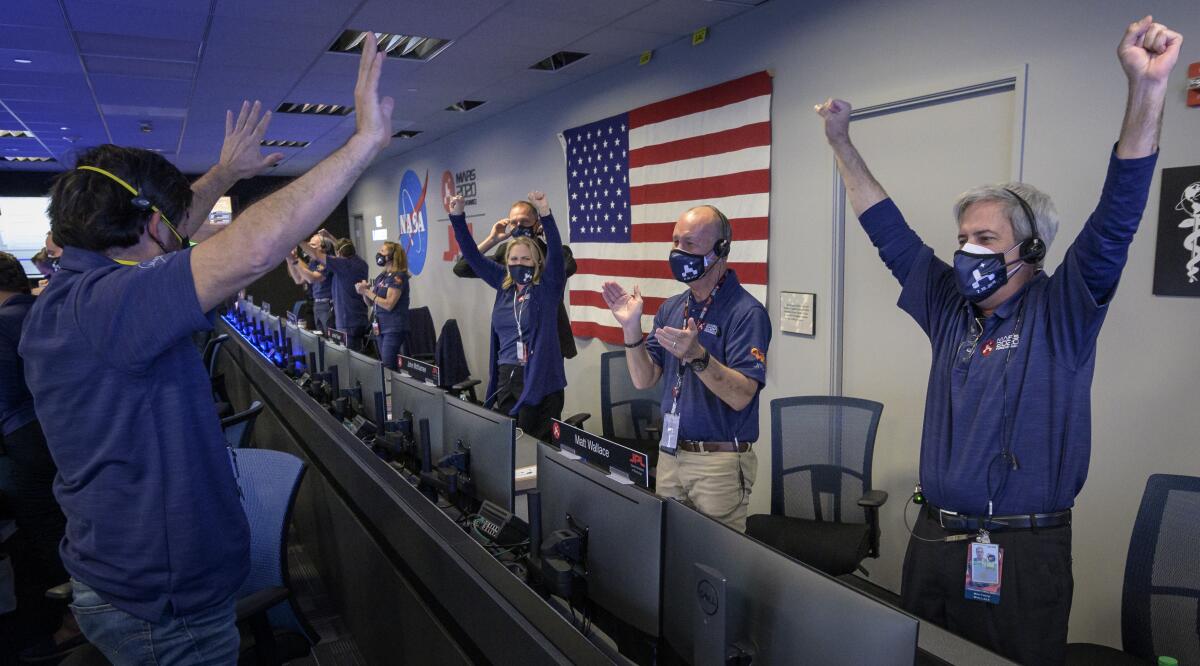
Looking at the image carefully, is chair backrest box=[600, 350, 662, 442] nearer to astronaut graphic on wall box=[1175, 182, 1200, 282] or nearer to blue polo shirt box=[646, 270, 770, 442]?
blue polo shirt box=[646, 270, 770, 442]

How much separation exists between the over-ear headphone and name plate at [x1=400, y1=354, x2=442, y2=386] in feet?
5.57

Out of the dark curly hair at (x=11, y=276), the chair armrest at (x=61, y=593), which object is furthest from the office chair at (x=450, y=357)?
the chair armrest at (x=61, y=593)

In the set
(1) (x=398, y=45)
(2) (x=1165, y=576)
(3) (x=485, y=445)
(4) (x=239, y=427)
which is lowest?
(2) (x=1165, y=576)

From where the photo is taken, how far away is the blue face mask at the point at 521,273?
346 cm

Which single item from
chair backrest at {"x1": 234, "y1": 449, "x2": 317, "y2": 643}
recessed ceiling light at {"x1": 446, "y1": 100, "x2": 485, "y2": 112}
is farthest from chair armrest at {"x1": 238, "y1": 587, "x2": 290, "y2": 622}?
recessed ceiling light at {"x1": 446, "y1": 100, "x2": 485, "y2": 112}

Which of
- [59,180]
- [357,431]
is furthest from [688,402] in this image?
[59,180]

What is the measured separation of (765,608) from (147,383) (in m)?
1.08

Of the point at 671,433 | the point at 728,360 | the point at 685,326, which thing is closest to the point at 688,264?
the point at 685,326

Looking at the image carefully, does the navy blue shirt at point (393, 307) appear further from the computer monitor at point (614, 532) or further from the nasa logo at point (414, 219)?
the computer monitor at point (614, 532)

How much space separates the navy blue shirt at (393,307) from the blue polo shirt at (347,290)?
0.83 meters

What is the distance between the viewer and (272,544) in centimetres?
186

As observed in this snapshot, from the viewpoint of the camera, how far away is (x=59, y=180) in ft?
3.99

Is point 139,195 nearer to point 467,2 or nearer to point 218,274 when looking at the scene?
point 218,274

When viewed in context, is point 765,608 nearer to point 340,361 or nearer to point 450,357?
point 340,361
